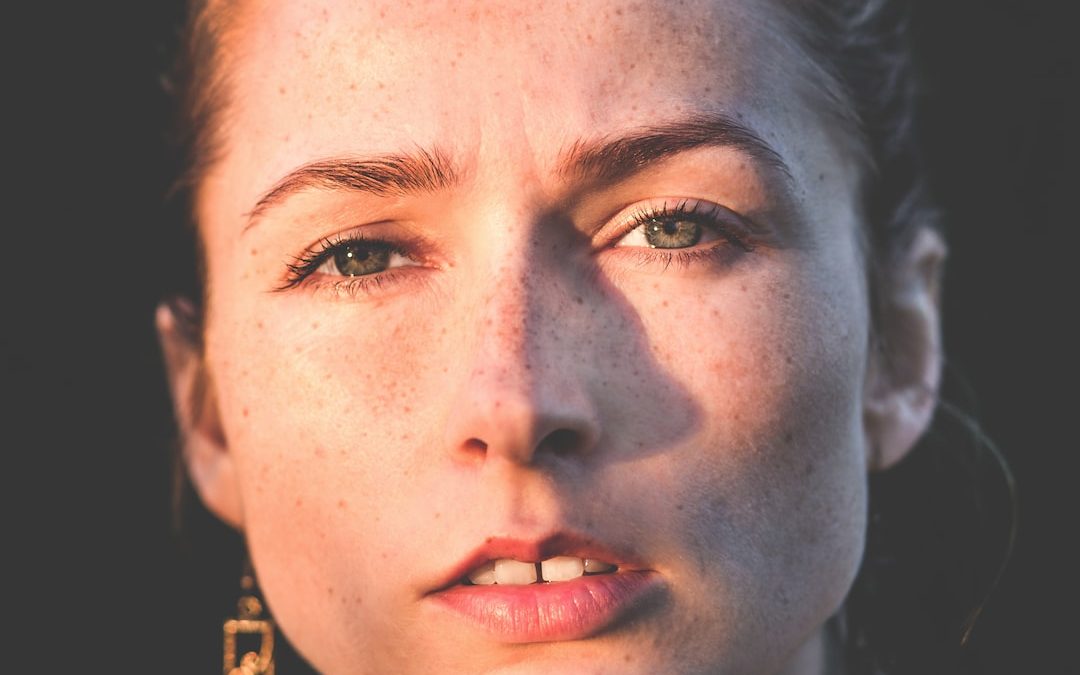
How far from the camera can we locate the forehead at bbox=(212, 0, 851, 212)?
1.43m

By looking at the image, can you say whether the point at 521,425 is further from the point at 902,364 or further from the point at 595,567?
the point at 902,364

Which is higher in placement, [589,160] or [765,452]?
[589,160]

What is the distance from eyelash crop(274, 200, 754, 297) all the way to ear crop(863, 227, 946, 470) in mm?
354

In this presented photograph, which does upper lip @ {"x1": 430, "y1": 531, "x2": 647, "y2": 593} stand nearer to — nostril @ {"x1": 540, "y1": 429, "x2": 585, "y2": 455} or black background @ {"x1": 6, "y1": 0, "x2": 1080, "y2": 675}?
nostril @ {"x1": 540, "y1": 429, "x2": 585, "y2": 455}

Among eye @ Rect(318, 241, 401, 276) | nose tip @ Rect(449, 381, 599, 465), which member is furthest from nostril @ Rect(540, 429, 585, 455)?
eye @ Rect(318, 241, 401, 276)

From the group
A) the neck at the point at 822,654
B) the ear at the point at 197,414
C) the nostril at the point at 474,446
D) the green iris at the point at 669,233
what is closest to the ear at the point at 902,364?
the neck at the point at 822,654

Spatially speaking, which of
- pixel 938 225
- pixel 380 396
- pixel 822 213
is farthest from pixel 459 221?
pixel 938 225

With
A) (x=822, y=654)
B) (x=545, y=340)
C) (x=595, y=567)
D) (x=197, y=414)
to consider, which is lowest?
(x=822, y=654)

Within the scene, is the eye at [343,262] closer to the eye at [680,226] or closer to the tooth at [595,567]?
the eye at [680,226]

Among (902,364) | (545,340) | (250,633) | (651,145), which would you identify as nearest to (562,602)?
(545,340)

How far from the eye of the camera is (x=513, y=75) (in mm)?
1435

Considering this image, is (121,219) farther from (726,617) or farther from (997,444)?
(997,444)

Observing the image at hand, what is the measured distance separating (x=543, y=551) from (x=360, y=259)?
46 centimetres

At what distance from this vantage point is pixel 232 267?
5.33ft
